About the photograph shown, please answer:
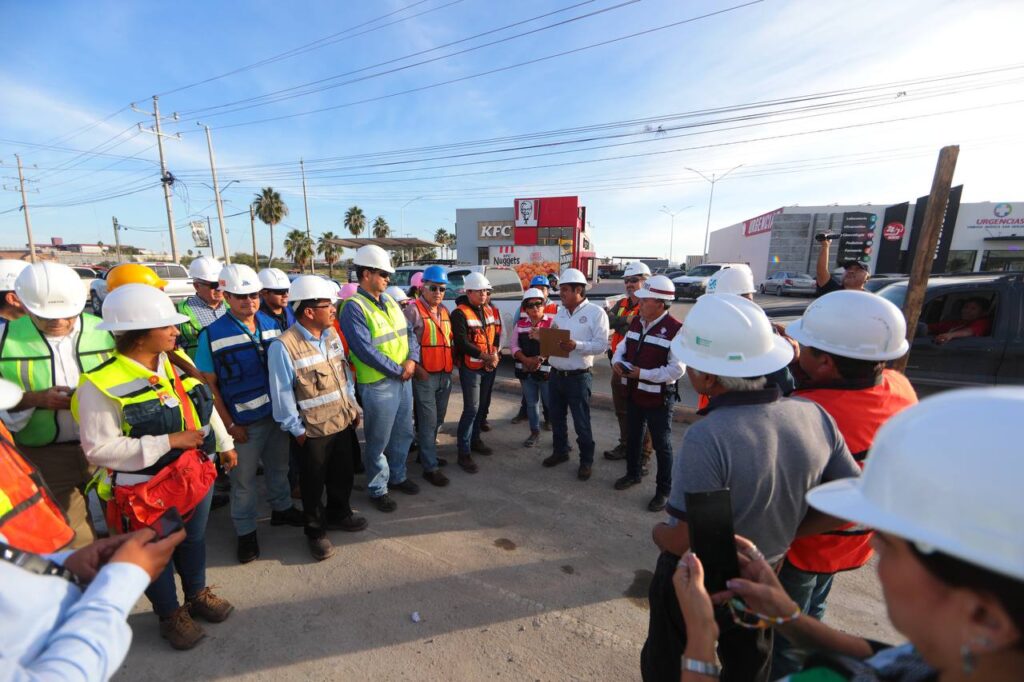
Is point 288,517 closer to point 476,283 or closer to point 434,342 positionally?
point 434,342

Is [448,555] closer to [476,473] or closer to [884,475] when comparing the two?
[476,473]

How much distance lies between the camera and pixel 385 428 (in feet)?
11.8

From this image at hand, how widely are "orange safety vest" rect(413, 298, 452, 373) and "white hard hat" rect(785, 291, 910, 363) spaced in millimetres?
3002

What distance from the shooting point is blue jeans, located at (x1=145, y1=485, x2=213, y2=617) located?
2309 mm

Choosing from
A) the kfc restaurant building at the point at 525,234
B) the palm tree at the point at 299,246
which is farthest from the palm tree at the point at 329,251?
the kfc restaurant building at the point at 525,234

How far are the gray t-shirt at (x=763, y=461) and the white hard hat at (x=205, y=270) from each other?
4274 millimetres

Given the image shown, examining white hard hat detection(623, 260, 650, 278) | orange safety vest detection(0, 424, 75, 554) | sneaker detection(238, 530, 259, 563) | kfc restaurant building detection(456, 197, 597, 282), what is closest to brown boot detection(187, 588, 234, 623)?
sneaker detection(238, 530, 259, 563)

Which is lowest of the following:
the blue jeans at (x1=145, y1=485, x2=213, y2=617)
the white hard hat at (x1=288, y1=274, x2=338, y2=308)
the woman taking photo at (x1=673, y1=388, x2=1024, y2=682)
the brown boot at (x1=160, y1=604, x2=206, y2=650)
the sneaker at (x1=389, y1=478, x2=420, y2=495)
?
the sneaker at (x1=389, y1=478, x2=420, y2=495)

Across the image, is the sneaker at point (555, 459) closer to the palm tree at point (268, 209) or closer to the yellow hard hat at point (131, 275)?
the yellow hard hat at point (131, 275)

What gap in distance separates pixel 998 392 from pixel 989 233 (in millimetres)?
38967

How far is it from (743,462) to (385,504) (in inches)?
121

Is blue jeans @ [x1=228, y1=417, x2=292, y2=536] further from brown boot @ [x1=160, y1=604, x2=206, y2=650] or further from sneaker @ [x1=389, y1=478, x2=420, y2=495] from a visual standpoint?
sneaker @ [x1=389, y1=478, x2=420, y2=495]

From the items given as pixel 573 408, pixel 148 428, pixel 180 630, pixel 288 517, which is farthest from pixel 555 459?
pixel 148 428

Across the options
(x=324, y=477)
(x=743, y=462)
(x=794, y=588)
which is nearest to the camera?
(x=743, y=462)
